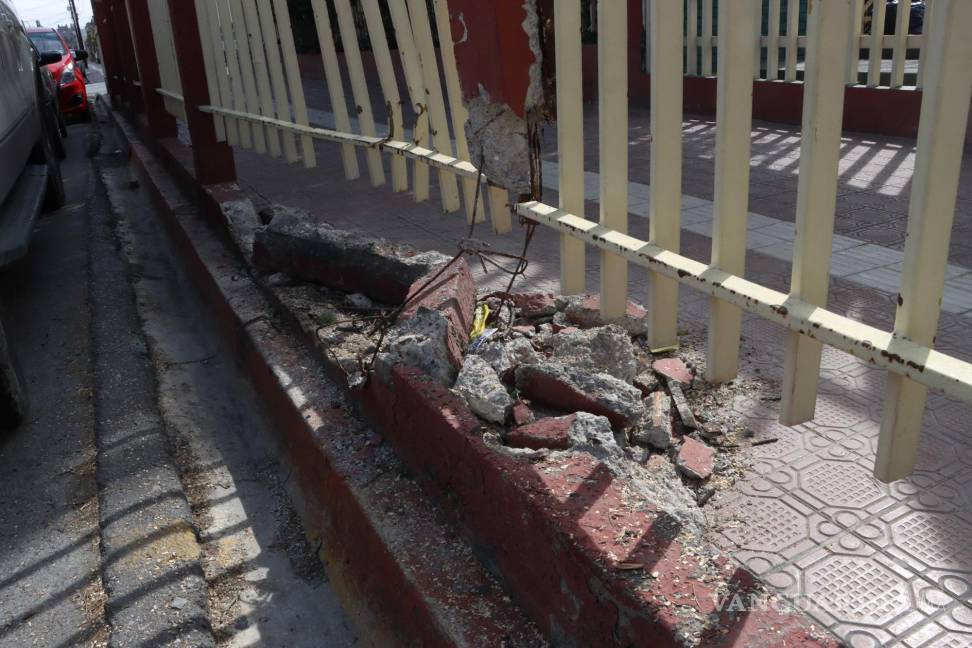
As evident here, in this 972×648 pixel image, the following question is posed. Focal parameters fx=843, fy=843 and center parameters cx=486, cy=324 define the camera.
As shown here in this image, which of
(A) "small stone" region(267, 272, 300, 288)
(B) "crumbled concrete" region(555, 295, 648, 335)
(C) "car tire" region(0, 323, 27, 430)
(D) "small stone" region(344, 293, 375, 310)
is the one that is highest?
(B) "crumbled concrete" region(555, 295, 648, 335)

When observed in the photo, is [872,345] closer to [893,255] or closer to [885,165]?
[893,255]

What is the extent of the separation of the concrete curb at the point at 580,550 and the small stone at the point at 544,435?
0.11 metres

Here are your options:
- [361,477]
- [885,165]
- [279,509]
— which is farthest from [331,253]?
[885,165]

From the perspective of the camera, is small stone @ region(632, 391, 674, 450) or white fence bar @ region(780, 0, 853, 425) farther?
small stone @ region(632, 391, 674, 450)

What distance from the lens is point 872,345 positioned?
5.57ft

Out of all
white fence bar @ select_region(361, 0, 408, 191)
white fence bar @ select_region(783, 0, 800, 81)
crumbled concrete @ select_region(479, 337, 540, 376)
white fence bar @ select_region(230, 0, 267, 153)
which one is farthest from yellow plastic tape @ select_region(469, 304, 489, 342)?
white fence bar @ select_region(783, 0, 800, 81)

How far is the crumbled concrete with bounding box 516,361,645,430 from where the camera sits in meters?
2.45

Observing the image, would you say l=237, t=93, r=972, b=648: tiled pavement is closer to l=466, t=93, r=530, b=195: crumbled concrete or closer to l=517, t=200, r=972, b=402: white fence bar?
l=517, t=200, r=972, b=402: white fence bar

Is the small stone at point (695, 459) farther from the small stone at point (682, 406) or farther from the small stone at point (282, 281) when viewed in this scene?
the small stone at point (282, 281)

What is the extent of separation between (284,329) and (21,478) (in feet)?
4.00

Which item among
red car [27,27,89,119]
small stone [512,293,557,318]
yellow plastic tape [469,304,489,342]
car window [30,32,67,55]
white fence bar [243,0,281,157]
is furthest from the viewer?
car window [30,32,67,55]

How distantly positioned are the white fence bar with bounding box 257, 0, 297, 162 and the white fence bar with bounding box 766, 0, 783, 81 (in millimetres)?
4900

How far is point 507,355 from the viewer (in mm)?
2762

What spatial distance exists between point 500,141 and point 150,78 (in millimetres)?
7372
